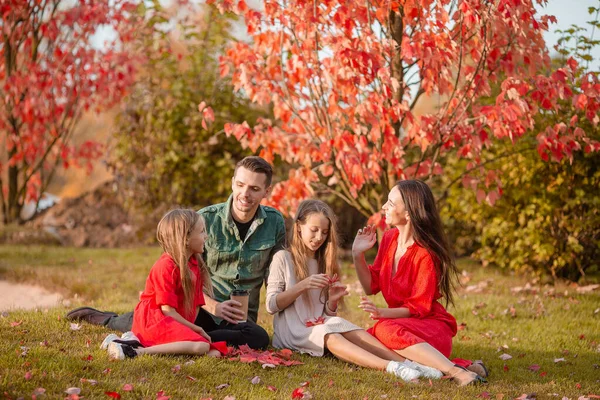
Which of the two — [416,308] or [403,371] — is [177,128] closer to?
[416,308]

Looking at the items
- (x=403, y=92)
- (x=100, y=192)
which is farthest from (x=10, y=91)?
(x=403, y=92)

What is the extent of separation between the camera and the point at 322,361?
12.4ft

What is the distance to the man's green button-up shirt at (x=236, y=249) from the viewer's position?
422cm

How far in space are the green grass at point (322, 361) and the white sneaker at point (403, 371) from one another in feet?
0.24

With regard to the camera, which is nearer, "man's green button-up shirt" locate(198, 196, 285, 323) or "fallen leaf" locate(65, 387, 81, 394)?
"fallen leaf" locate(65, 387, 81, 394)

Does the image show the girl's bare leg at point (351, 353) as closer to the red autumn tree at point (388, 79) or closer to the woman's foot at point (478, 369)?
the woman's foot at point (478, 369)

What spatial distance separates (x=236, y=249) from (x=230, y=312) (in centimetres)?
57

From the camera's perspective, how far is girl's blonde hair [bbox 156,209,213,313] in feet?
11.9

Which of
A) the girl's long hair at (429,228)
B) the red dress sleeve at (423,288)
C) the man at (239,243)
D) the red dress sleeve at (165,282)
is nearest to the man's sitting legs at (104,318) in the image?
the man at (239,243)

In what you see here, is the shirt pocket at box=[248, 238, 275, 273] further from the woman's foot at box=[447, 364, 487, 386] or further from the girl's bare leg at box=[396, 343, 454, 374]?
the woman's foot at box=[447, 364, 487, 386]

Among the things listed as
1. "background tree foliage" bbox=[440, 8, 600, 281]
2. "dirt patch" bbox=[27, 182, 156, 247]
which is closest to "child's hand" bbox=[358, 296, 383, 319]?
"background tree foliage" bbox=[440, 8, 600, 281]

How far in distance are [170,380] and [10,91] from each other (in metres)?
6.95

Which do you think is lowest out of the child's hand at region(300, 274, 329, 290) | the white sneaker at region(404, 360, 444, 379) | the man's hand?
the white sneaker at region(404, 360, 444, 379)

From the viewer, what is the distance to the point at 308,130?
5.46m
